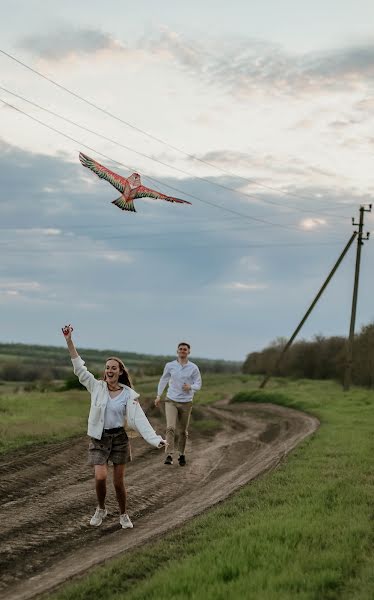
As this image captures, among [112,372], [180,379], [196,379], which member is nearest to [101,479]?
[112,372]

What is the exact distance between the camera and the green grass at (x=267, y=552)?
20.2ft

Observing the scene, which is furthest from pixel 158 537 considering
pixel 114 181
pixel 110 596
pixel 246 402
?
pixel 246 402

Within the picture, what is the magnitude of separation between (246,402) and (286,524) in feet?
88.6

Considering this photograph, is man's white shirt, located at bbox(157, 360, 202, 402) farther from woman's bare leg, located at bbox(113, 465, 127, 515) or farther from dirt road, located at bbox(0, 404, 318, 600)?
woman's bare leg, located at bbox(113, 465, 127, 515)

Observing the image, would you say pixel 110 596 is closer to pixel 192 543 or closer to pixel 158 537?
pixel 192 543

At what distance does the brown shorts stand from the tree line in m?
39.6

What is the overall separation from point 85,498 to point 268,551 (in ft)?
14.0

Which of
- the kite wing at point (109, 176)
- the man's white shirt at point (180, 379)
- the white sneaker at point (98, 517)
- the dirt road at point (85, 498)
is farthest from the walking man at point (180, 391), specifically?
the white sneaker at point (98, 517)

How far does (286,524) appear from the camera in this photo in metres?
8.24

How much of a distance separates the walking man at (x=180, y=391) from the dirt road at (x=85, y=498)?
53cm

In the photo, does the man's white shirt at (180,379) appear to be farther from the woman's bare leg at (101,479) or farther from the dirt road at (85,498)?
the woman's bare leg at (101,479)

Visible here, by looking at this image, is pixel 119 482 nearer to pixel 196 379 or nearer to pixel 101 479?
pixel 101 479

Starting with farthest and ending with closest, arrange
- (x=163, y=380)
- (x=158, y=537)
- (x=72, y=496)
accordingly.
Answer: (x=163, y=380)
(x=72, y=496)
(x=158, y=537)

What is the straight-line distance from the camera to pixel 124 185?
13492 millimetres
